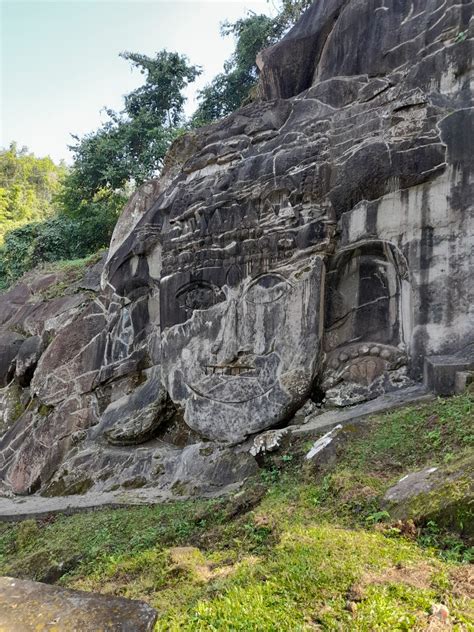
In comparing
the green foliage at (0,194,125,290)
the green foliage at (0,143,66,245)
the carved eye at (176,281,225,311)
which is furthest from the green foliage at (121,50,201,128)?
the carved eye at (176,281,225,311)

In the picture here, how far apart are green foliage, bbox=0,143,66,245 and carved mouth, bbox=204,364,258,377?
56.8ft

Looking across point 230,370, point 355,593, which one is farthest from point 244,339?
point 355,593

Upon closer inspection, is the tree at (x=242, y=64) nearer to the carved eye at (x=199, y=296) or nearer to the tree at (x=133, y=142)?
the tree at (x=133, y=142)

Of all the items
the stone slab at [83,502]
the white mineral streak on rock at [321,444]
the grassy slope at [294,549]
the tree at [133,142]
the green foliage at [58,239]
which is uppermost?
the tree at [133,142]

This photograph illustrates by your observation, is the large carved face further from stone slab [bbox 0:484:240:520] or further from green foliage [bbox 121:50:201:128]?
green foliage [bbox 121:50:201:128]

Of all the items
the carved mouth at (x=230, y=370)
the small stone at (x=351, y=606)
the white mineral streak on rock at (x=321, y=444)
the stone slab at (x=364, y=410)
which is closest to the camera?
the small stone at (x=351, y=606)

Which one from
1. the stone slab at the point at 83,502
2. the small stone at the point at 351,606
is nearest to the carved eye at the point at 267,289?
the stone slab at the point at 83,502

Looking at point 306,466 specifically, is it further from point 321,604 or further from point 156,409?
point 156,409

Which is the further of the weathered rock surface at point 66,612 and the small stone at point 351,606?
the small stone at point 351,606

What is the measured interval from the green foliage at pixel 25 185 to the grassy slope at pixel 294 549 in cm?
1900

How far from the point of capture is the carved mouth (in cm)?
622

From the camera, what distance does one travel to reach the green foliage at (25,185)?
23594mm

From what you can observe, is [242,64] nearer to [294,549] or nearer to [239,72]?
[239,72]

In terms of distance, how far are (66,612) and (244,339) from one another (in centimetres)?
460
